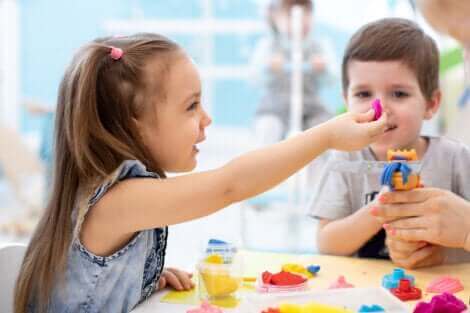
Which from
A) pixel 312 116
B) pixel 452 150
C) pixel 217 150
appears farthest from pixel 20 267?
pixel 217 150

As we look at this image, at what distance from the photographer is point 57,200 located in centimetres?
97

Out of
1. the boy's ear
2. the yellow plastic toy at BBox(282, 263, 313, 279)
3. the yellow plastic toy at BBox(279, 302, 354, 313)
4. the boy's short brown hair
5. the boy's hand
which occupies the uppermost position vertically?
the boy's short brown hair

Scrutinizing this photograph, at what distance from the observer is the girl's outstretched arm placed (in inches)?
35.0

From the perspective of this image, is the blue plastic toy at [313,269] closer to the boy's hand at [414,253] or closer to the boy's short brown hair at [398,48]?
the boy's hand at [414,253]

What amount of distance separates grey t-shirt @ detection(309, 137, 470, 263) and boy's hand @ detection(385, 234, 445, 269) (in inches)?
7.6

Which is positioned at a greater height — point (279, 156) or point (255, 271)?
point (279, 156)

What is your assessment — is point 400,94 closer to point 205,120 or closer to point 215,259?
point 205,120

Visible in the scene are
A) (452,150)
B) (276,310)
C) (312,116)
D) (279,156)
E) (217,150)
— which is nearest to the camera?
(276,310)

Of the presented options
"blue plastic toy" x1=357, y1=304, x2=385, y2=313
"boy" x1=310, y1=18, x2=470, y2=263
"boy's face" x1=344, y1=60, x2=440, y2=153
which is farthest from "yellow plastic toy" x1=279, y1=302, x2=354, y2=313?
"boy's face" x1=344, y1=60, x2=440, y2=153

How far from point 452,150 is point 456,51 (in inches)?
59.3

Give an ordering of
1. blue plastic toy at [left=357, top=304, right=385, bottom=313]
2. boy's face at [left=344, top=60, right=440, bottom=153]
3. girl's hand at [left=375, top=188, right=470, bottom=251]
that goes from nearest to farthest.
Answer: blue plastic toy at [left=357, top=304, right=385, bottom=313], girl's hand at [left=375, top=188, right=470, bottom=251], boy's face at [left=344, top=60, right=440, bottom=153]

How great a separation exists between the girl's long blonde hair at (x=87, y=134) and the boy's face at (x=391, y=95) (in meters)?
0.41

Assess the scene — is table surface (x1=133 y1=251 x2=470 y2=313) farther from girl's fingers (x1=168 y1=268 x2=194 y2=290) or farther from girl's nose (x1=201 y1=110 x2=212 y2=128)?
girl's nose (x1=201 y1=110 x2=212 y2=128)

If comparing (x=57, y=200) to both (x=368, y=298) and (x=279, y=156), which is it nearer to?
(x=279, y=156)
